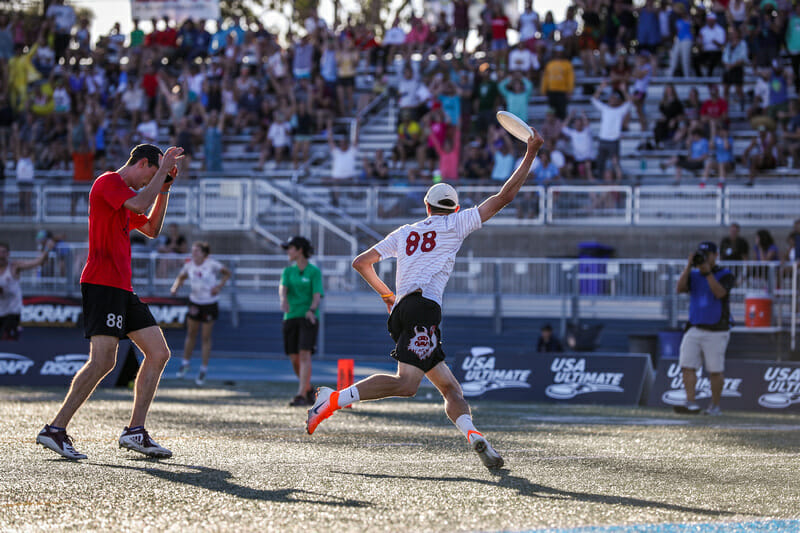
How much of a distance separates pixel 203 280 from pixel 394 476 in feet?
34.8

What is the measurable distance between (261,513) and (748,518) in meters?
2.56

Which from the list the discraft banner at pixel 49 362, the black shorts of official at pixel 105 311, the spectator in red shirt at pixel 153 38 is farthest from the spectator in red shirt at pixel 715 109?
the black shorts of official at pixel 105 311

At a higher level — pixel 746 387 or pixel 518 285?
pixel 518 285

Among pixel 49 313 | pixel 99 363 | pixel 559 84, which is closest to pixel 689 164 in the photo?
pixel 559 84

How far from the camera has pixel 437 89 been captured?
26.4 meters

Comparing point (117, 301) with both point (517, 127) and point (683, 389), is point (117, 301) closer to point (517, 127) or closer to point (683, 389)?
point (517, 127)

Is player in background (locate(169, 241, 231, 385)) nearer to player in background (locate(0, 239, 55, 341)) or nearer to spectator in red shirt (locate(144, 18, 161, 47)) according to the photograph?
player in background (locate(0, 239, 55, 341))

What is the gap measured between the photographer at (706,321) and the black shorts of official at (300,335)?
445cm

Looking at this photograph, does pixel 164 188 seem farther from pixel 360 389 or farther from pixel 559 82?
pixel 559 82

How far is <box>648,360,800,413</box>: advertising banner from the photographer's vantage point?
14695mm

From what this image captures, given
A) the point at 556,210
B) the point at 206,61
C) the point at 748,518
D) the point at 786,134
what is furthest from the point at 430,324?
the point at 206,61

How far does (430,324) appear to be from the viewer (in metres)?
7.93

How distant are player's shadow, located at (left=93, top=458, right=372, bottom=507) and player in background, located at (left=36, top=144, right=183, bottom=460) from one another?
18.0 inches

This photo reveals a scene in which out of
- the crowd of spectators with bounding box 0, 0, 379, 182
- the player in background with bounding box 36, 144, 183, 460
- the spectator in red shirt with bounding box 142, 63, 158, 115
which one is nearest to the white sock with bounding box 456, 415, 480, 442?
the player in background with bounding box 36, 144, 183, 460
